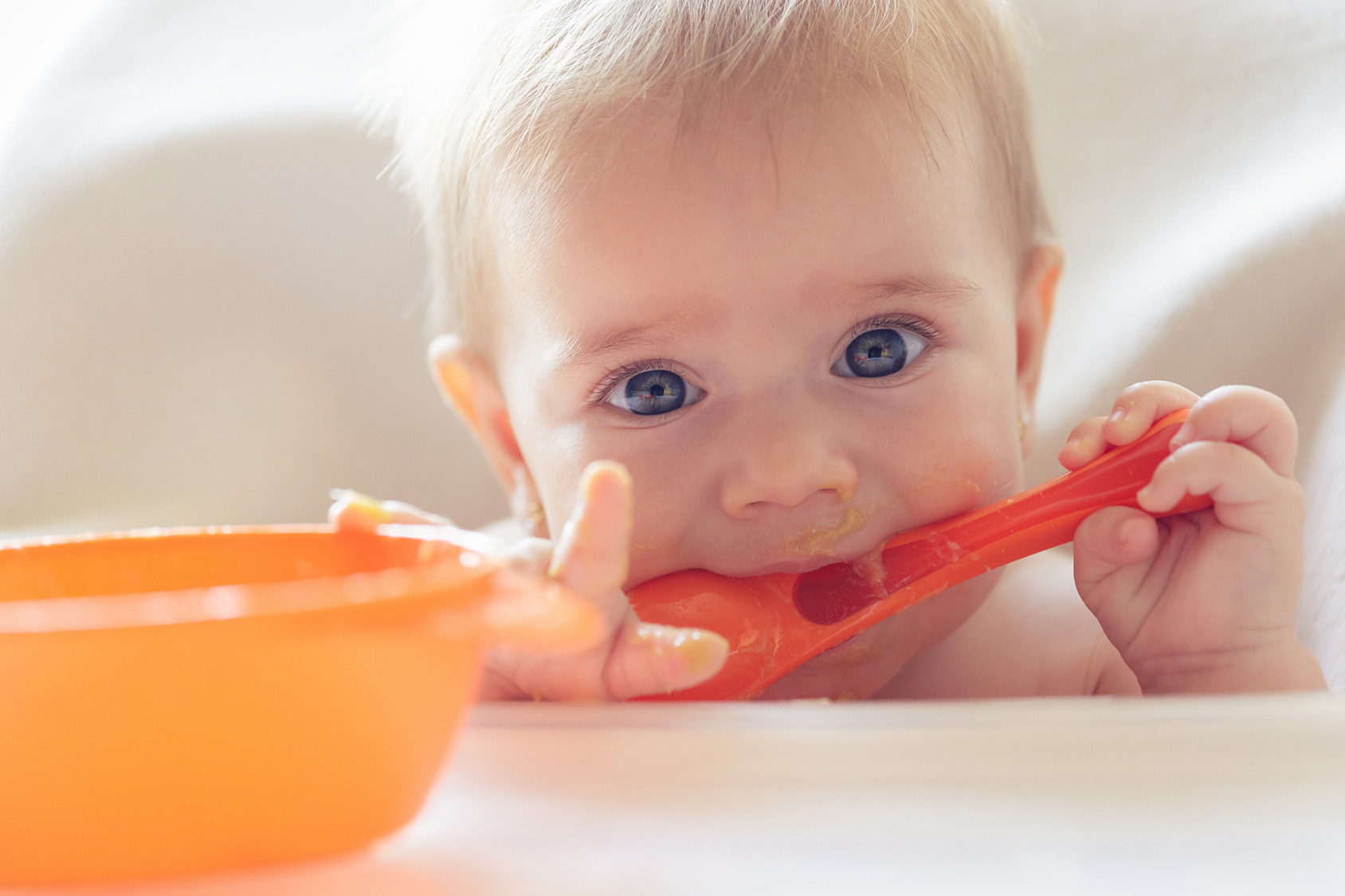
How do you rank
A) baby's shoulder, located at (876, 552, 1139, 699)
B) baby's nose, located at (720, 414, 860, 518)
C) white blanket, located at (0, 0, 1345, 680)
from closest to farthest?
baby's nose, located at (720, 414, 860, 518), baby's shoulder, located at (876, 552, 1139, 699), white blanket, located at (0, 0, 1345, 680)

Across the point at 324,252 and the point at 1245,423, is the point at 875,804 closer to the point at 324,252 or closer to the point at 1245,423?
the point at 1245,423

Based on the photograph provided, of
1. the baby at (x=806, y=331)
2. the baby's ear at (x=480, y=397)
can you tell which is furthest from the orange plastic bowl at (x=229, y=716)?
the baby's ear at (x=480, y=397)

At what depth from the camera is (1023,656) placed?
1014mm

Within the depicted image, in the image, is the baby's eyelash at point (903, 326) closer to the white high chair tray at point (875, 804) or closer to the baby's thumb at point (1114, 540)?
the baby's thumb at point (1114, 540)

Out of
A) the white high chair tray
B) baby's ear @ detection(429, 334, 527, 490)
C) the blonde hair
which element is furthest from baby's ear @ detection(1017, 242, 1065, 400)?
the white high chair tray

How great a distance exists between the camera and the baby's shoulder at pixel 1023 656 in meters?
0.97

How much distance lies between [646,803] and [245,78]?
48.8 inches

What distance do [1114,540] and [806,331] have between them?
0.24 m

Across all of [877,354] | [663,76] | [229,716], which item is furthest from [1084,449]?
[229,716]

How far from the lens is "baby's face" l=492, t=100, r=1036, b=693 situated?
2.50 feet

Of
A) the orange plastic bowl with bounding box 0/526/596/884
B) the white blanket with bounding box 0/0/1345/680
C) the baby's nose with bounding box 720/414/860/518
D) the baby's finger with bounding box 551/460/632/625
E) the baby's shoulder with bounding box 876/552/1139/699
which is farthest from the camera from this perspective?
the white blanket with bounding box 0/0/1345/680

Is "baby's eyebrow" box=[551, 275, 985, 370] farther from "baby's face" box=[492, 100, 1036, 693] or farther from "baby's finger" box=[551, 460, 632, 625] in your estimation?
"baby's finger" box=[551, 460, 632, 625]

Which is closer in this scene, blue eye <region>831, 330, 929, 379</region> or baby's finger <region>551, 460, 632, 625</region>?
baby's finger <region>551, 460, 632, 625</region>

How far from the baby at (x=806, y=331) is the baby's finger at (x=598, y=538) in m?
0.18
